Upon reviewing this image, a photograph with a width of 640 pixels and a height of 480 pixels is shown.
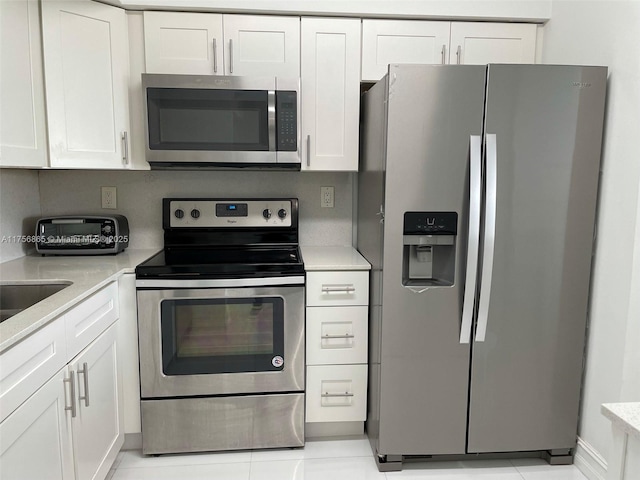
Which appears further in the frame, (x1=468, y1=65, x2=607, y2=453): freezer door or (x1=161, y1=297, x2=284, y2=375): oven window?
(x1=161, y1=297, x2=284, y2=375): oven window

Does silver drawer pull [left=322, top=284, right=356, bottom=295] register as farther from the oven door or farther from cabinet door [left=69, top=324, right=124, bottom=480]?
cabinet door [left=69, top=324, right=124, bottom=480]

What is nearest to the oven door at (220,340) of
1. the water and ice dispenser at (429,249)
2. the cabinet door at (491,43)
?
the water and ice dispenser at (429,249)

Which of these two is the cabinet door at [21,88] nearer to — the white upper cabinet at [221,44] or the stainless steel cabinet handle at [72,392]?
the white upper cabinet at [221,44]

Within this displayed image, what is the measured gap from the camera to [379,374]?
197cm

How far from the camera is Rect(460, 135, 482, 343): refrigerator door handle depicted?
177cm

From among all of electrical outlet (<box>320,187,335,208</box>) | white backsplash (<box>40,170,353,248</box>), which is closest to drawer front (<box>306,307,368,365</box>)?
white backsplash (<box>40,170,353,248</box>)

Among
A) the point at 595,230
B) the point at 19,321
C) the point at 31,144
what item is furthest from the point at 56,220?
the point at 595,230

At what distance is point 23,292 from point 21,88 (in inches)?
33.4

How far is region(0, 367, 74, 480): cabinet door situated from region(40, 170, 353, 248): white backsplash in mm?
1267

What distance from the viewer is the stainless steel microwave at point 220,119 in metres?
2.06

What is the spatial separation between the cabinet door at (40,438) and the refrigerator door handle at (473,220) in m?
1.51

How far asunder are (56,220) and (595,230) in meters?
2.56

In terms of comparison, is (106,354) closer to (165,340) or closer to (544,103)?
(165,340)

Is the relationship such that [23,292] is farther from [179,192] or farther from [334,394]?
[334,394]
